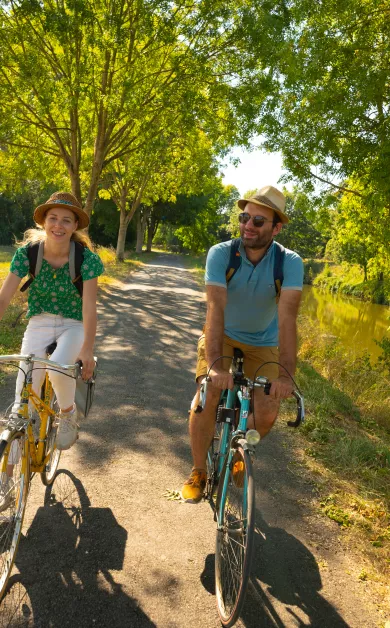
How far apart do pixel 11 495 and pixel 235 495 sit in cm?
124

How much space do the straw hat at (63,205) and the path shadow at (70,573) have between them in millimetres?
2047

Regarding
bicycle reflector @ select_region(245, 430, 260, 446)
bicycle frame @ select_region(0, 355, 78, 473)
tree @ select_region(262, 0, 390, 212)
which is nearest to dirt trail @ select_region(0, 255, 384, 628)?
bicycle frame @ select_region(0, 355, 78, 473)

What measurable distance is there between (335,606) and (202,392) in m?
1.43

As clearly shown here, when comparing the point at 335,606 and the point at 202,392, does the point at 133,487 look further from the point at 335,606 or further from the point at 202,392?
the point at 335,606

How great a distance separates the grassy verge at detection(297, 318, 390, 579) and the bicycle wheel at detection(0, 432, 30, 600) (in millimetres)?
2173

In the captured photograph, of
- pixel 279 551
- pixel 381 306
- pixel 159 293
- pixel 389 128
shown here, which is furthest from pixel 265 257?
pixel 381 306

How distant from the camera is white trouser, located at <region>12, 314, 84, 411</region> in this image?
3.30 meters

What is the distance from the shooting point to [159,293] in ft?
58.3

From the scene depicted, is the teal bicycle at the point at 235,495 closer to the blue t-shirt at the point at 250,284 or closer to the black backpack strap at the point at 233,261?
the blue t-shirt at the point at 250,284

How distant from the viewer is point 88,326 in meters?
3.17

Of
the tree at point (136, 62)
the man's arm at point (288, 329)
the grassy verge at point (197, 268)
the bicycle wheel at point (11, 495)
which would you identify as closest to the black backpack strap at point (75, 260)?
the bicycle wheel at point (11, 495)

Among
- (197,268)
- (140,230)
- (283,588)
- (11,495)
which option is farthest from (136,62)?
(140,230)

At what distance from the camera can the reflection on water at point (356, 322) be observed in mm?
17938

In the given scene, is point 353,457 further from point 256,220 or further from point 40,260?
point 40,260
